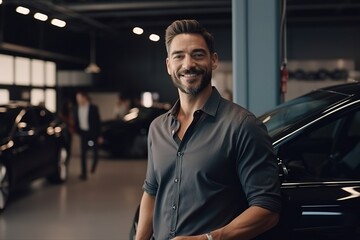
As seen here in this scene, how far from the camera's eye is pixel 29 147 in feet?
25.3

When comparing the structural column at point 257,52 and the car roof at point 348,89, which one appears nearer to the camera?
the car roof at point 348,89

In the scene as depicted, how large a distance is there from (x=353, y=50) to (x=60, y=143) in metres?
11.8

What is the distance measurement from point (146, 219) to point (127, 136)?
10.1 metres

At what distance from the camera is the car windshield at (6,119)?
7250 millimetres

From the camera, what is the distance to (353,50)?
17.6m

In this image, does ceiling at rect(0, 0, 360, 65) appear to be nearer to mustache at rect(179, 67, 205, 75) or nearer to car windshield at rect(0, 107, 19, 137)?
car windshield at rect(0, 107, 19, 137)

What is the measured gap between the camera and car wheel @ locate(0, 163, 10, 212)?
677 centimetres

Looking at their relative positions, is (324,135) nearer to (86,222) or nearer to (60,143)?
(86,222)

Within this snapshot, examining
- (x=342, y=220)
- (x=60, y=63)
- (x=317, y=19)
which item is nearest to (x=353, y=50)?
(x=317, y=19)

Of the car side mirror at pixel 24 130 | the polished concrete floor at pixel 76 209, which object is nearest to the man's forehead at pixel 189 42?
the polished concrete floor at pixel 76 209

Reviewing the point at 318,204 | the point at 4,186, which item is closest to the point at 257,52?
the point at 318,204

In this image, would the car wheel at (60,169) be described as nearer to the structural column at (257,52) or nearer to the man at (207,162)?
the structural column at (257,52)

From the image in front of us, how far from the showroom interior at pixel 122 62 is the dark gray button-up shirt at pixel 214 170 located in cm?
278

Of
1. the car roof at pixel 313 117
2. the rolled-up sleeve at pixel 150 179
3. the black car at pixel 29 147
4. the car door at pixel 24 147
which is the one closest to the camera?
the rolled-up sleeve at pixel 150 179
